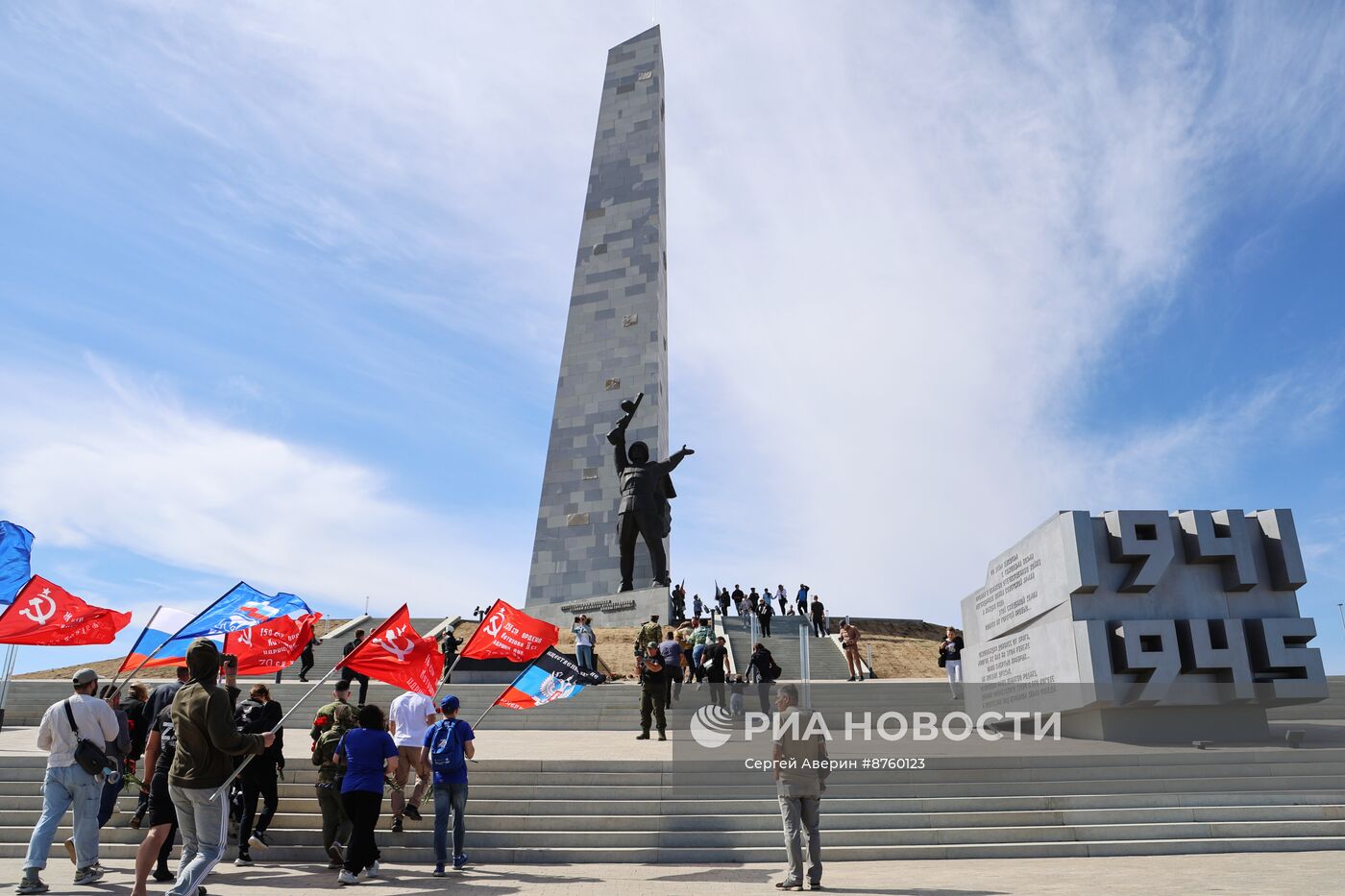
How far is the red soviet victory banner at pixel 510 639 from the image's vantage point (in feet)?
32.3

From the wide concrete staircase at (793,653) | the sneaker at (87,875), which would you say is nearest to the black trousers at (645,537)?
the wide concrete staircase at (793,653)

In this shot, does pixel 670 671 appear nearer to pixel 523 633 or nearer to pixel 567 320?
pixel 523 633

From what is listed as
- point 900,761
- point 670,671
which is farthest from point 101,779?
point 670,671

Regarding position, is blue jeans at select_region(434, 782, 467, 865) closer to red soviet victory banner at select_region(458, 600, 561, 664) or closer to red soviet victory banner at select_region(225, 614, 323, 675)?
red soviet victory banner at select_region(458, 600, 561, 664)

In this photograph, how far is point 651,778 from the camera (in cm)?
908

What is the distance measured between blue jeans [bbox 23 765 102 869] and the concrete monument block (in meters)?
10.1

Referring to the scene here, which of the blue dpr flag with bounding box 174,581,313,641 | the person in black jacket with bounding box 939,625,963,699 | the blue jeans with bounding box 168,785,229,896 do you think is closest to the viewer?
the blue jeans with bounding box 168,785,229,896

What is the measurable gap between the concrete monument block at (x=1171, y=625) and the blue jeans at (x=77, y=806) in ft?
33.3

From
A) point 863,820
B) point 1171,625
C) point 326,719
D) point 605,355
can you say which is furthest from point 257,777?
point 605,355

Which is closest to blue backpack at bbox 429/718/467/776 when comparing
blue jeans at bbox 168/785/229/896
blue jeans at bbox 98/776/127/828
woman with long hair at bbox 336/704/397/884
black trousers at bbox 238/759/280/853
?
woman with long hair at bbox 336/704/397/884

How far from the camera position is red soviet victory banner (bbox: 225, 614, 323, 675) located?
9.05 meters

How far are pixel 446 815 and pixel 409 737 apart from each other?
1.17 meters

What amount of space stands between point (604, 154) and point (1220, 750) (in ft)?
104

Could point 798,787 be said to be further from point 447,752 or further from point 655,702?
point 655,702
